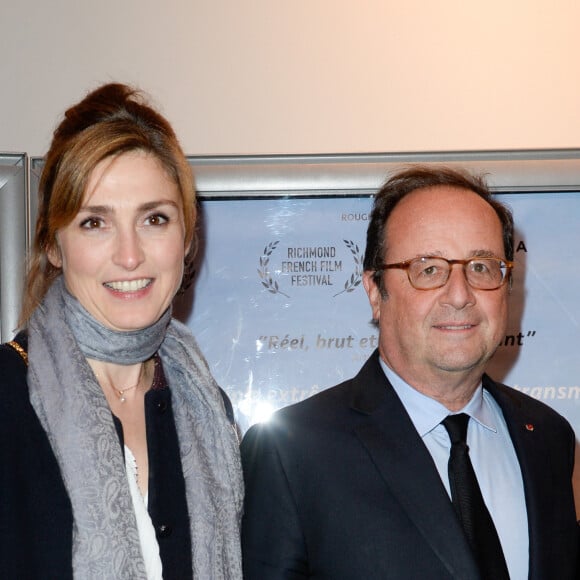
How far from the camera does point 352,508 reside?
188 centimetres

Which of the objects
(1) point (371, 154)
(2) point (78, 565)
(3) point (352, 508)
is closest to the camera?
(2) point (78, 565)

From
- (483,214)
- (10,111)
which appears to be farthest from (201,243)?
(483,214)

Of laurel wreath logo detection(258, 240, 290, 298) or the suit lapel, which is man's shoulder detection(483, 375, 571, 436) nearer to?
Answer: the suit lapel

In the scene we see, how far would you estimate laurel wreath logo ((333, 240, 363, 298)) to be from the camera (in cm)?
262

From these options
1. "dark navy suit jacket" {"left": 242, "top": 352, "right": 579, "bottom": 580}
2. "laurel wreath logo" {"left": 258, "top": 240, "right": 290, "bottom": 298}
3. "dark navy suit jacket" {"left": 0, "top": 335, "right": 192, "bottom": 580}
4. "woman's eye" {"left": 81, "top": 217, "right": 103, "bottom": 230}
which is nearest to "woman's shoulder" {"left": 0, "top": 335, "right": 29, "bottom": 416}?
"dark navy suit jacket" {"left": 0, "top": 335, "right": 192, "bottom": 580}

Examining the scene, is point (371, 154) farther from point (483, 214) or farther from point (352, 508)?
point (352, 508)

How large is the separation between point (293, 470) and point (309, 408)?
0.54ft

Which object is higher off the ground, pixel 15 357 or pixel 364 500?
pixel 15 357

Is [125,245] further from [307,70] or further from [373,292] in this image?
[307,70]

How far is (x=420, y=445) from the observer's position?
195 centimetres

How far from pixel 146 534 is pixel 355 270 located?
104 centimetres

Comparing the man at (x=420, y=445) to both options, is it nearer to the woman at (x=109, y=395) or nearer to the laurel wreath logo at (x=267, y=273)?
the woman at (x=109, y=395)

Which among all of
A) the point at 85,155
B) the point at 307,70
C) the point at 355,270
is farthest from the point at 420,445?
the point at 307,70

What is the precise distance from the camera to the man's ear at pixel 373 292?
84.4 inches
